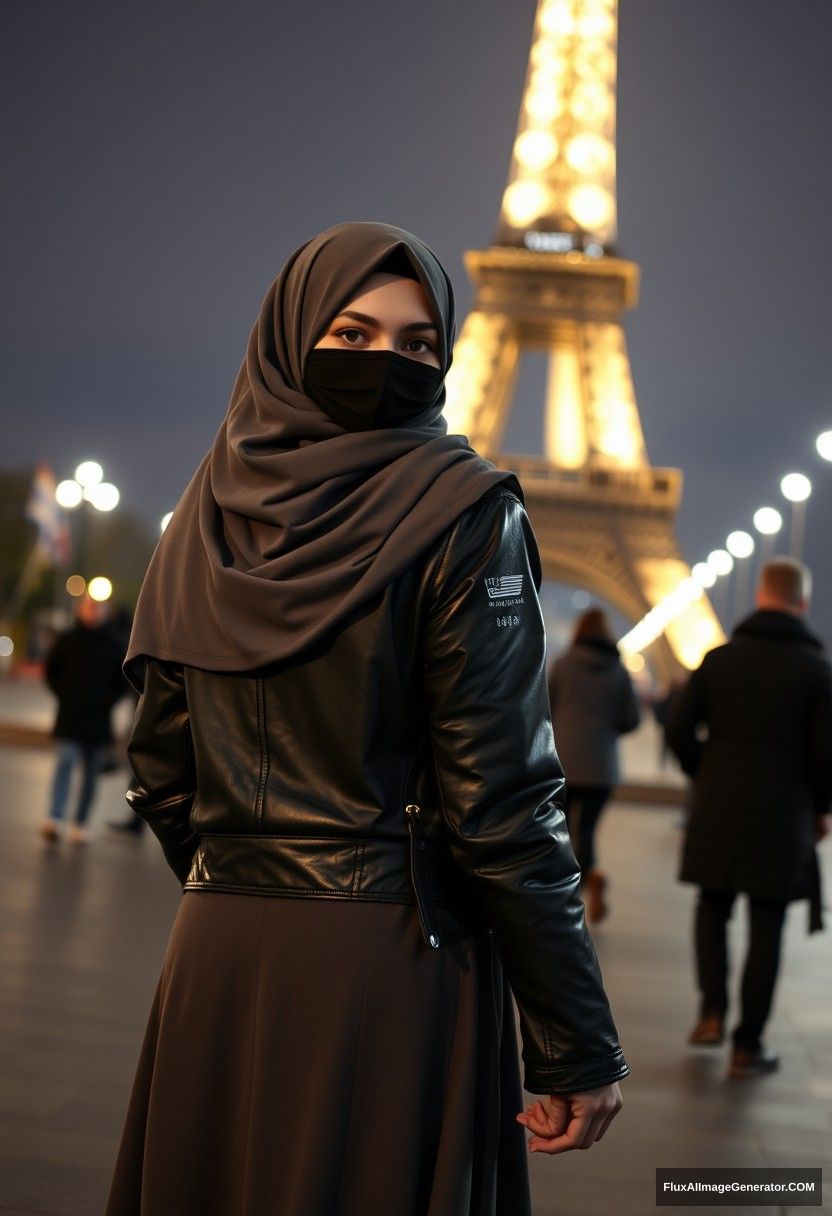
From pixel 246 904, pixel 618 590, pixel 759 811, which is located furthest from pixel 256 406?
pixel 618 590

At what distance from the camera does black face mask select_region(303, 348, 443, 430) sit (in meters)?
2.25

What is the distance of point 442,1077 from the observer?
221 cm

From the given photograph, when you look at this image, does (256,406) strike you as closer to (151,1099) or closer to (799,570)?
(151,1099)

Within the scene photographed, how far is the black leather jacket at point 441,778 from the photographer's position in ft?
6.98

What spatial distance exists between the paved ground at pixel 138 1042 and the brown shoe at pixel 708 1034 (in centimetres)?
6

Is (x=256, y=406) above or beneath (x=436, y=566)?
above

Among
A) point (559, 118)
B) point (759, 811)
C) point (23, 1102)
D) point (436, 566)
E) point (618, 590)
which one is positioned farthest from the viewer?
point (559, 118)

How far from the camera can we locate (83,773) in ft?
37.9

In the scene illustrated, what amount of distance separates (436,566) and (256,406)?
16.5 inches

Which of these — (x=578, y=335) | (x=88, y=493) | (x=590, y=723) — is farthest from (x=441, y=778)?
(x=578, y=335)

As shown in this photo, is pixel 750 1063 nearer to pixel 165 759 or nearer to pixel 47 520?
pixel 165 759

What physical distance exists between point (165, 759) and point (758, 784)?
4.32 meters

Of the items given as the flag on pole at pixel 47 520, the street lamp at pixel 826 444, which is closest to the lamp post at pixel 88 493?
the flag on pole at pixel 47 520

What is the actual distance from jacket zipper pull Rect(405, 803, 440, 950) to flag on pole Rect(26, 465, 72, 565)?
3375 centimetres
